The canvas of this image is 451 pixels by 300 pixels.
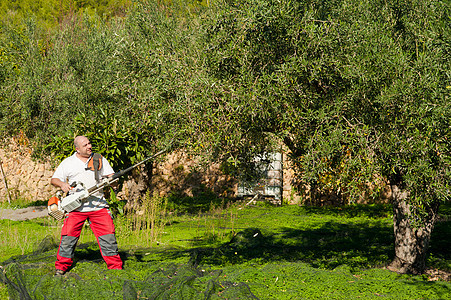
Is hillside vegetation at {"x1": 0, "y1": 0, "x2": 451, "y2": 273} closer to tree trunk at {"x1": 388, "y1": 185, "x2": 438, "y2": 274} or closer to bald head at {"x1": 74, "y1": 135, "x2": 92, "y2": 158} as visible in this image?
tree trunk at {"x1": 388, "y1": 185, "x2": 438, "y2": 274}

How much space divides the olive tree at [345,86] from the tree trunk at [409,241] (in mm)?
467

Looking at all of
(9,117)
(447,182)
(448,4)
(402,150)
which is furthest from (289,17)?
(9,117)

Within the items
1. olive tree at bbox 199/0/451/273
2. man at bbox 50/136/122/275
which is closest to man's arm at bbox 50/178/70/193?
man at bbox 50/136/122/275

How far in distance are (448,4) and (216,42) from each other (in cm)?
328

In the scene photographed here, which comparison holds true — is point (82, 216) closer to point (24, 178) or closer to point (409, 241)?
point (409, 241)

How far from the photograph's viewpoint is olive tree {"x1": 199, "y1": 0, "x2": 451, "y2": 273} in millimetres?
5750

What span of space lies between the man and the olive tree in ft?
6.68

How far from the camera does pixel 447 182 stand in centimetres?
570

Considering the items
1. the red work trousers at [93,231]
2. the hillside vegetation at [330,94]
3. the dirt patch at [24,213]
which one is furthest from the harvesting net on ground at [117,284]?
the dirt patch at [24,213]

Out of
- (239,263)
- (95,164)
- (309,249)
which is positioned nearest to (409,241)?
(309,249)

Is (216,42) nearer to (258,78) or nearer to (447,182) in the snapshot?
(258,78)

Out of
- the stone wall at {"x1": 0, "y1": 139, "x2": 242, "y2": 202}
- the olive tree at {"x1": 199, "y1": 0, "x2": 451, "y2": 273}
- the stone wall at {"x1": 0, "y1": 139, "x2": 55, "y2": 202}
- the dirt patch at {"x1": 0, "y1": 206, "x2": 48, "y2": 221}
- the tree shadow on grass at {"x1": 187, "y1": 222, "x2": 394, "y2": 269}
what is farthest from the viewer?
the stone wall at {"x1": 0, "y1": 139, "x2": 55, "y2": 202}

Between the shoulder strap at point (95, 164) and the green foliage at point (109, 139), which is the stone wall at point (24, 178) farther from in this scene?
the shoulder strap at point (95, 164)

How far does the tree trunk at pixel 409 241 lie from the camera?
777cm
